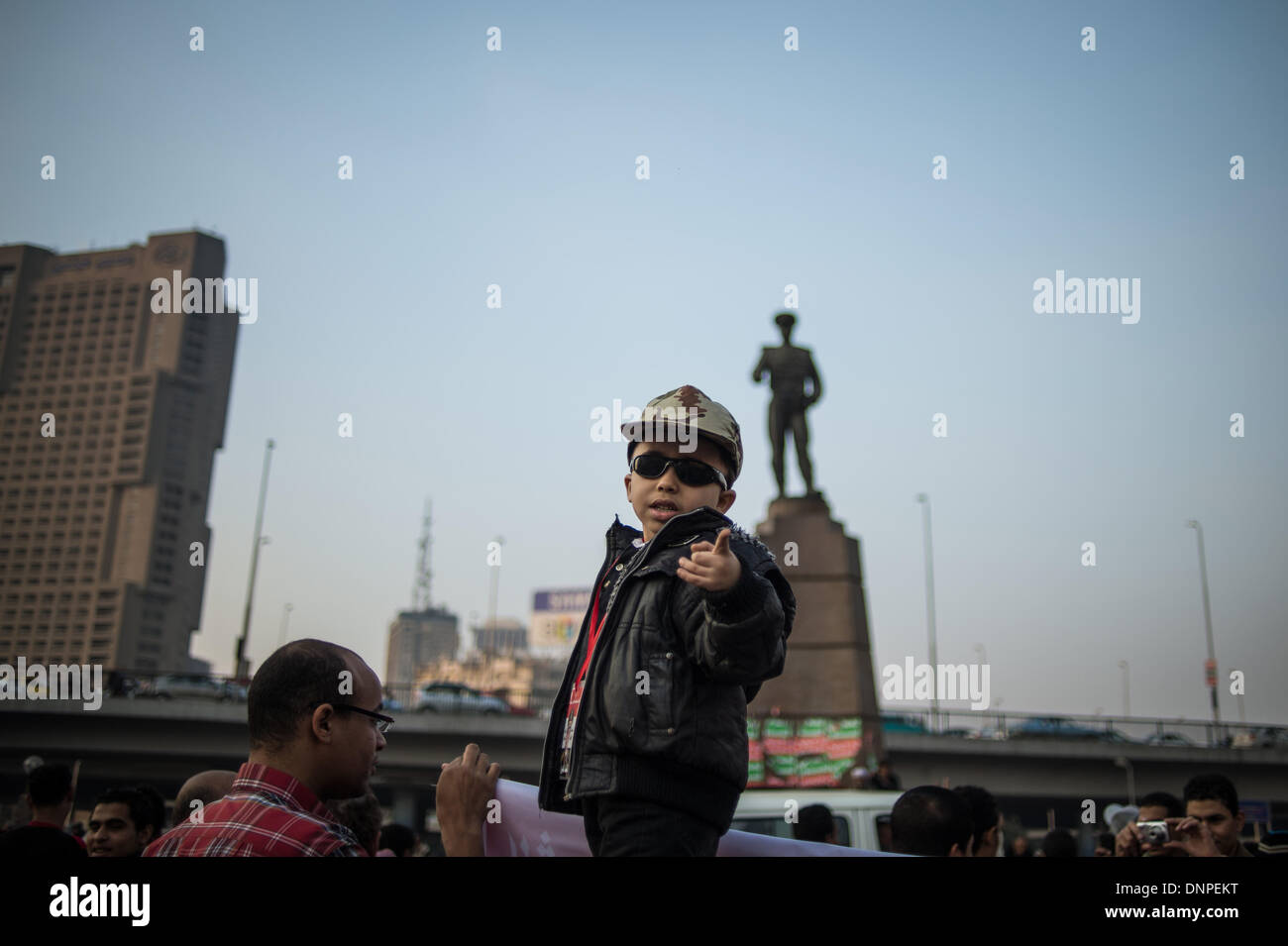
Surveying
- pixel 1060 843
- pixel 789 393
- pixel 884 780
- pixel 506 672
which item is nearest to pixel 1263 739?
pixel 789 393

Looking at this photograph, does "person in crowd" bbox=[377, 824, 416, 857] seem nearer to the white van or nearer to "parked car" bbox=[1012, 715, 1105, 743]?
the white van

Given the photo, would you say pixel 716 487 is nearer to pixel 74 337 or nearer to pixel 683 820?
pixel 683 820

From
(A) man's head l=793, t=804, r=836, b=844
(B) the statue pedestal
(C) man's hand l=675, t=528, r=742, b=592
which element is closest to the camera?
(C) man's hand l=675, t=528, r=742, b=592

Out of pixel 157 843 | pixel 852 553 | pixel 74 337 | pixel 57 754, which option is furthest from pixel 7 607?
pixel 157 843

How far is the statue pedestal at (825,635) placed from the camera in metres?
16.3

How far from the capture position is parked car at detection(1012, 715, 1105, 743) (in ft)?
125

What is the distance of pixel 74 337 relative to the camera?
433 feet

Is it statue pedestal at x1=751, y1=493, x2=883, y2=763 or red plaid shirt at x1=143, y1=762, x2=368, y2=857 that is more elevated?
statue pedestal at x1=751, y1=493, x2=883, y2=763

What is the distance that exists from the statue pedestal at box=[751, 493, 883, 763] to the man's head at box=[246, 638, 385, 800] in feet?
45.1

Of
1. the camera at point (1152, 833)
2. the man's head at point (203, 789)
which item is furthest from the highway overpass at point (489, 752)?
the camera at point (1152, 833)

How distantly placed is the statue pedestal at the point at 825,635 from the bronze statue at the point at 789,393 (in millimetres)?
1058

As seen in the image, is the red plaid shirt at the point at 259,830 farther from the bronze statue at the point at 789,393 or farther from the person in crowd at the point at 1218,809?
the bronze statue at the point at 789,393
